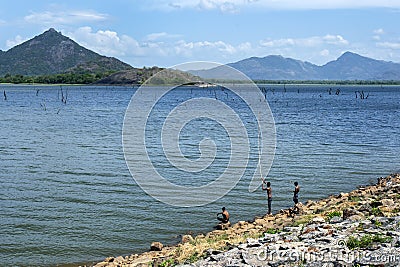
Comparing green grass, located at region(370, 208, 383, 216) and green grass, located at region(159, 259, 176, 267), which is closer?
green grass, located at region(159, 259, 176, 267)

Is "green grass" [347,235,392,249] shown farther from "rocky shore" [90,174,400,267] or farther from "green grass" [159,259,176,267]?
"green grass" [159,259,176,267]

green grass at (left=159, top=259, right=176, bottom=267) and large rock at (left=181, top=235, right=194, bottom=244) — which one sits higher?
green grass at (left=159, top=259, right=176, bottom=267)

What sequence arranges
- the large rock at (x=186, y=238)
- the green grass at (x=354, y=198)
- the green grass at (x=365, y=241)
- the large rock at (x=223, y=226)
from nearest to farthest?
the green grass at (x=365, y=241) < the large rock at (x=186, y=238) < the large rock at (x=223, y=226) < the green grass at (x=354, y=198)

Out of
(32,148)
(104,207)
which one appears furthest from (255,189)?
(32,148)

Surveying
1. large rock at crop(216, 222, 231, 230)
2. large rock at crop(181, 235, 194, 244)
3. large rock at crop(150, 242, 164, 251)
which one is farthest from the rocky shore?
large rock at crop(216, 222, 231, 230)

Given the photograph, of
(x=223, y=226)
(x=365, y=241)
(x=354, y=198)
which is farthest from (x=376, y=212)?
(x=223, y=226)

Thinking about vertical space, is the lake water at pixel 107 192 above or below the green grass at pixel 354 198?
below

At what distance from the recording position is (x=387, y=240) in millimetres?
10750

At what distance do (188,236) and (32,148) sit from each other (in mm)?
Result: 25713

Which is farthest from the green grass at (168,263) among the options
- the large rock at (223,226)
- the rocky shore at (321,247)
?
the large rock at (223,226)

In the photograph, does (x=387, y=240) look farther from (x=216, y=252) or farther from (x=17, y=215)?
(x=17, y=215)

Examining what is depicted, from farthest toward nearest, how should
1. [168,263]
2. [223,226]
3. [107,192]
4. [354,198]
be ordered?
[107,192]
[354,198]
[223,226]
[168,263]

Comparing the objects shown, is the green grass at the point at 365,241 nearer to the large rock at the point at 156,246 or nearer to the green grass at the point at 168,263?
the green grass at the point at 168,263

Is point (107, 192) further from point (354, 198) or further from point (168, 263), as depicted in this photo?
point (168, 263)
